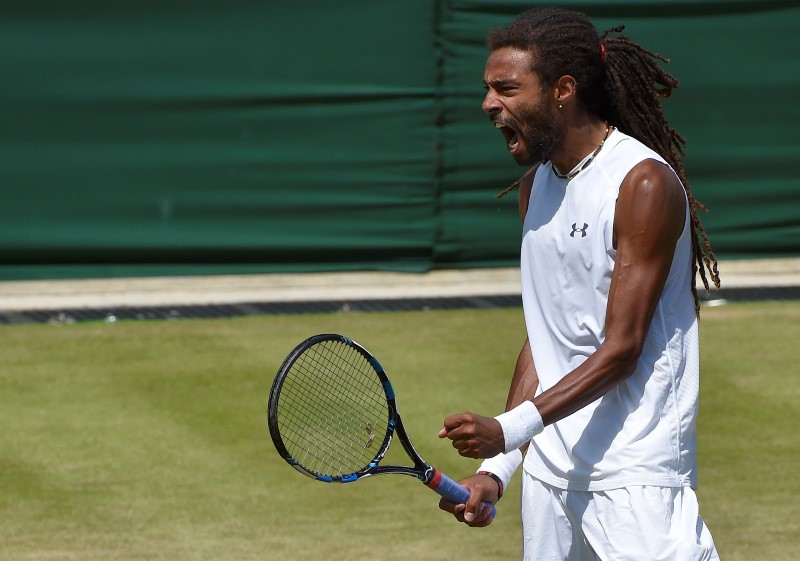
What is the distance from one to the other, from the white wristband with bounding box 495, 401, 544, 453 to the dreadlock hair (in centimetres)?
51

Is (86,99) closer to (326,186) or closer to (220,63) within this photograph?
(220,63)

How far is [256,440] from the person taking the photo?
7.02m

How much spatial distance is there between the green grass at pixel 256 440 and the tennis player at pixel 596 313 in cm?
201

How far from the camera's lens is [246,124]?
34.1 feet

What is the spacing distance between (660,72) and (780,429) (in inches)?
142

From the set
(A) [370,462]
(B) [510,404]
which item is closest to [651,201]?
(B) [510,404]

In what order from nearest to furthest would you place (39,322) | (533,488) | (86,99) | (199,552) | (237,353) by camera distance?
(533,488) → (199,552) → (237,353) → (39,322) → (86,99)

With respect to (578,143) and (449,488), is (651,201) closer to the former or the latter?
(578,143)

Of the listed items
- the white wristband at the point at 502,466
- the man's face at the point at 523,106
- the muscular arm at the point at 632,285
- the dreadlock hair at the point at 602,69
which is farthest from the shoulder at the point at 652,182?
the white wristband at the point at 502,466

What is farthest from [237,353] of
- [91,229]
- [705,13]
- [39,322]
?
[705,13]

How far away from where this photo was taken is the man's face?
3.70 metres

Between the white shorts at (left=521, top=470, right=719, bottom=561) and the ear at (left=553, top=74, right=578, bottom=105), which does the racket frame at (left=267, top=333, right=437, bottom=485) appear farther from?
the ear at (left=553, top=74, right=578, bottom=105)

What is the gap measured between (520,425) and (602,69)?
0.95 metres

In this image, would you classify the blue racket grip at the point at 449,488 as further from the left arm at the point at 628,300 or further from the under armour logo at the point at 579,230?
the under armour logo at the point at 579,230
